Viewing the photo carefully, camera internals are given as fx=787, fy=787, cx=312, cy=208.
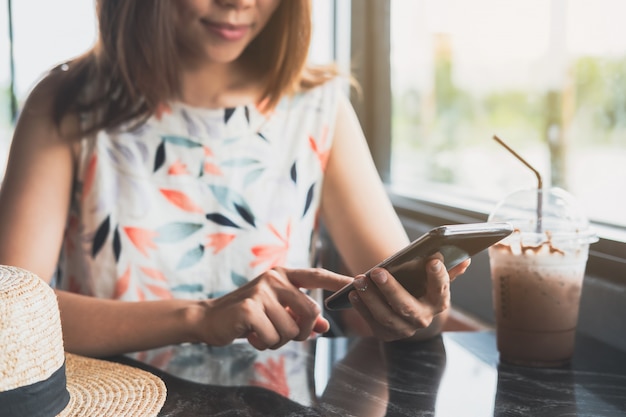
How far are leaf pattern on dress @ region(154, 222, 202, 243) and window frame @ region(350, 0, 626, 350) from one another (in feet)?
1.95

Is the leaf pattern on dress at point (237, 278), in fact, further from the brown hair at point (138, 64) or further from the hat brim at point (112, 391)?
the hat brim at point (112, 391)

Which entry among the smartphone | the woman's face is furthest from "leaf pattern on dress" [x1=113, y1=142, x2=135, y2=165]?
the smartphone

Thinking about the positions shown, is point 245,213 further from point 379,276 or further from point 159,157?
point 379,276

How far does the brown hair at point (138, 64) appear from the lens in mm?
1401

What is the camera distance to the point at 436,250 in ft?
3.03

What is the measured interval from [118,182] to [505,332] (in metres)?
0.75

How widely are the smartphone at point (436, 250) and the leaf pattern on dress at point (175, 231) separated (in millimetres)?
520

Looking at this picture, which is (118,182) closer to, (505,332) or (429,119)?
(505,332)

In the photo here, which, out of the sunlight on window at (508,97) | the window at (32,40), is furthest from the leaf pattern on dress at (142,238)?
the window at (32,40)

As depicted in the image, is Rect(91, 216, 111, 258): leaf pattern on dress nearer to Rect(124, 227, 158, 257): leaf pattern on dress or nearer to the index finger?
Rect(124, 227, 158, 257): leaf pattern on dress

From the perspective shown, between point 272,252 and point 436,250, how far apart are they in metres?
0.63

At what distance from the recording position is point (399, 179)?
2342 millimetres

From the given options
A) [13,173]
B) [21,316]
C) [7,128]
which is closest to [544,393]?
[21,316]

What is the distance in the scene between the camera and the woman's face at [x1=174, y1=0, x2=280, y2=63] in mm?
1312
